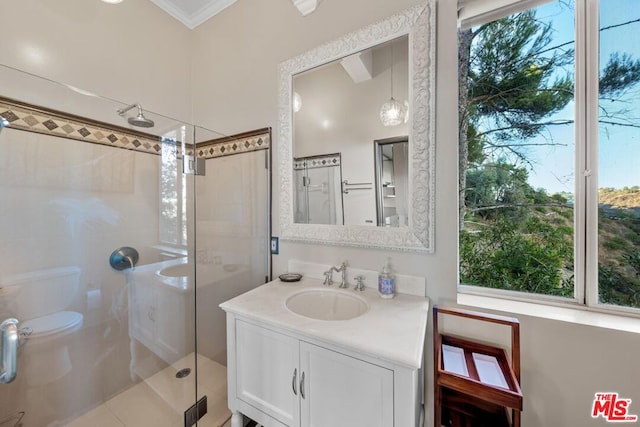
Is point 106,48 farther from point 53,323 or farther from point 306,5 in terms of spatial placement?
point 53,323

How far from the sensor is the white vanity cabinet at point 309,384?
74 centimetres

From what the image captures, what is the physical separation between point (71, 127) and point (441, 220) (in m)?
2.05

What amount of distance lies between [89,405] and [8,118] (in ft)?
5.18

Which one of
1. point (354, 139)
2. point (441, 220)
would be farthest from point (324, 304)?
point (354, 139)

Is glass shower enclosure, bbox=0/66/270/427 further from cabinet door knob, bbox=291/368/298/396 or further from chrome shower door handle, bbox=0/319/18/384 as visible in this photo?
cabinet door knob, bbox=291/368/298/396

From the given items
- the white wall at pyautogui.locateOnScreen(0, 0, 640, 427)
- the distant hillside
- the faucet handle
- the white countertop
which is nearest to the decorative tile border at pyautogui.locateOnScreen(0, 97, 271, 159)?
the white wall at pyautogui.locateOnScreen(0, 0, 640, 427)

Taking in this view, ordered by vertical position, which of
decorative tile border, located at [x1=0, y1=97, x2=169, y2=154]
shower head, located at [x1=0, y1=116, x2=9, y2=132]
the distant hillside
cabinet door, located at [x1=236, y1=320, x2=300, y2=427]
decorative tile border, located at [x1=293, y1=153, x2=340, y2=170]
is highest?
decorative tile border, located at [x1=0, y1=97, x2=169, y2=154]

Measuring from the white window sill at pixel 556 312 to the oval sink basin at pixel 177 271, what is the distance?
1.65 metres

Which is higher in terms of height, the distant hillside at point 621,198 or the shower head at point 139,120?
the shower head at point 139,120

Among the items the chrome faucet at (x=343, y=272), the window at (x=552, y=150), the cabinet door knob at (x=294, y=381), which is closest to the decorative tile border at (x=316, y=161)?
the chrome faucet at (x=343, y=272)

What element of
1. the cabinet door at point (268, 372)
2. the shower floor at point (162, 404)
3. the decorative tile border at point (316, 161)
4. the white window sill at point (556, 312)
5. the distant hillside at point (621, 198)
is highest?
the decorative tile border at point (316, 161)

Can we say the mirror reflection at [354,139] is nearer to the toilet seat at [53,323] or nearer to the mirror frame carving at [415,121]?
the mirror frame carving at [415,121]

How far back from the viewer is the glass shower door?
3.74 ft

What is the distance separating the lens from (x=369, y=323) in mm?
900
